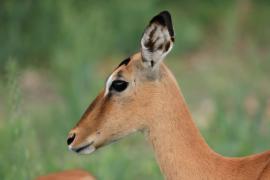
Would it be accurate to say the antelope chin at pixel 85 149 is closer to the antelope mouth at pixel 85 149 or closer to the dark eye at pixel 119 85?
the antelope mouth at pixel 85 149

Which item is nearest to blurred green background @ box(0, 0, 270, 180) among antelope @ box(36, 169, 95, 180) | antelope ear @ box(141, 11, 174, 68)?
antelope @ box(36, 169, 95, 180)

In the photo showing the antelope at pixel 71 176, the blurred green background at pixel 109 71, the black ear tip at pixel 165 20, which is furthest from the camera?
the blurred green background at pixel 109 71

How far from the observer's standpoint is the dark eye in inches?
232

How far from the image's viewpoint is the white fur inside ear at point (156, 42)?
229 inches

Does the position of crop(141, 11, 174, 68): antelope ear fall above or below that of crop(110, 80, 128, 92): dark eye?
above

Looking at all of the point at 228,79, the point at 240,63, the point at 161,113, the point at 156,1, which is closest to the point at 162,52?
the point at 161,113

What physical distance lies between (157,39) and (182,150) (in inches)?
23.2

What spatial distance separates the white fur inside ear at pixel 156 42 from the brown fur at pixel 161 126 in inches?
3.6

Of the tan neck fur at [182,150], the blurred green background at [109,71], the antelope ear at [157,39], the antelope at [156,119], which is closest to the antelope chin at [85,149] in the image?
the antelope at [156,119]

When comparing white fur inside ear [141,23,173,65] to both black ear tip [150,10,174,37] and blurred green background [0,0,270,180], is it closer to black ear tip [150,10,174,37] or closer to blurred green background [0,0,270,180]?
black ear tip [150,10,174,37]

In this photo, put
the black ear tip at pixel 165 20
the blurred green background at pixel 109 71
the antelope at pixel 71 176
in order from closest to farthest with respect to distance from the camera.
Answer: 1. the black ear tip at pixel 165 20
2. the antelope at pixel 71 176
3. the blurred green background at pixel 109 71

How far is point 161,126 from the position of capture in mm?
5840

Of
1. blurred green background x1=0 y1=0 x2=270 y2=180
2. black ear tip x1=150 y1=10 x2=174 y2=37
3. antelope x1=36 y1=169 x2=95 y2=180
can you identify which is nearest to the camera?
black ear tip x1=150 y1=10 x2=174 y2=37

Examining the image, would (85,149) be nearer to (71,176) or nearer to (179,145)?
(179,145)
